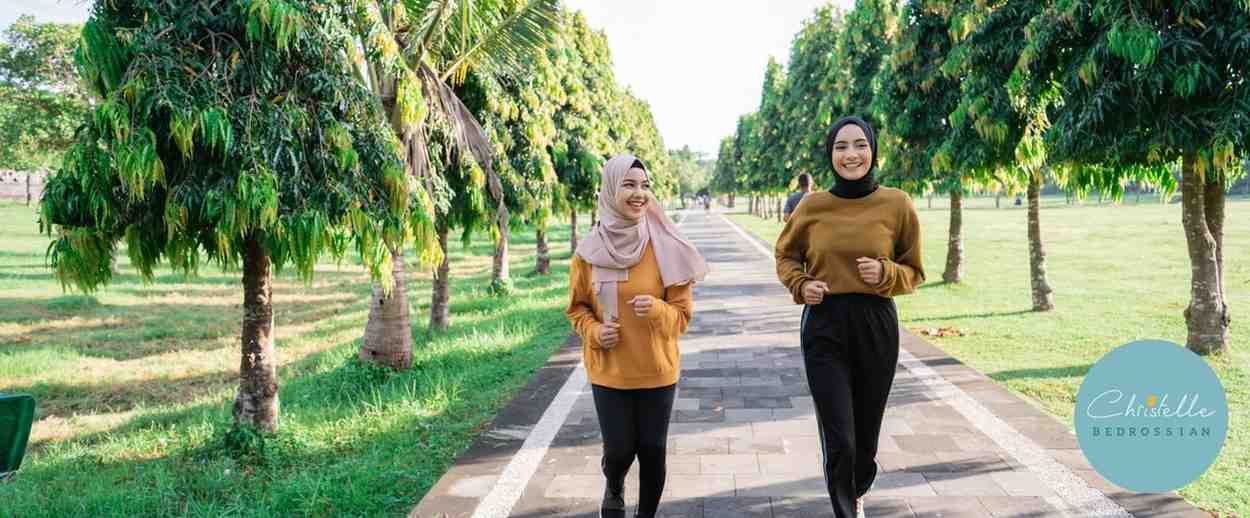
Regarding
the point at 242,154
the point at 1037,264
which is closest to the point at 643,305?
the point at 242,154

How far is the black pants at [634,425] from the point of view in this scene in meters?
3.39

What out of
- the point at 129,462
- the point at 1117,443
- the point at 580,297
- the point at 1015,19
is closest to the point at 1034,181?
the point at 1015,19

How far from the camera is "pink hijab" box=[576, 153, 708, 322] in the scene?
327 cm

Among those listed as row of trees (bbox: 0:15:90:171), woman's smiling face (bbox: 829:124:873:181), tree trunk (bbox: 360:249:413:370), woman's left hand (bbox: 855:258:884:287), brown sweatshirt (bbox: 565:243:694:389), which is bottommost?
tree trunk (bbox: 360:249:413:370)

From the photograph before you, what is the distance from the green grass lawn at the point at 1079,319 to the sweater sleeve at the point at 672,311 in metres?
3.10

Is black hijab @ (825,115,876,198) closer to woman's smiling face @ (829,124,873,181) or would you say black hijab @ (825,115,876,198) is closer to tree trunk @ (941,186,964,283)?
woman's smiling face @ (829,124,873,181)

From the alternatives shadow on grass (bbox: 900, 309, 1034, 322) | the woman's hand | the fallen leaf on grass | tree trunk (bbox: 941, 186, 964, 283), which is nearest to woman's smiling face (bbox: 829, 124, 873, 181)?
the woman's hand

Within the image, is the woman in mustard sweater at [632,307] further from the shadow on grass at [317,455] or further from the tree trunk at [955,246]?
the tree trunk at [955,246]

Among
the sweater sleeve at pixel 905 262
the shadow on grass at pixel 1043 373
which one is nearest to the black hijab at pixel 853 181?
the sweater sleeve at pixel 905 262

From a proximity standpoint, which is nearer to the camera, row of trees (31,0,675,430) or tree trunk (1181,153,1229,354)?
row of trees (31,0,675,430)

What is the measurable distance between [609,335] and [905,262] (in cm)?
150

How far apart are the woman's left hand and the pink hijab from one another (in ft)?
2.42

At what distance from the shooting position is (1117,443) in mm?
4273

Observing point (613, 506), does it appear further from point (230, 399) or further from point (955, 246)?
point (955, 246)
